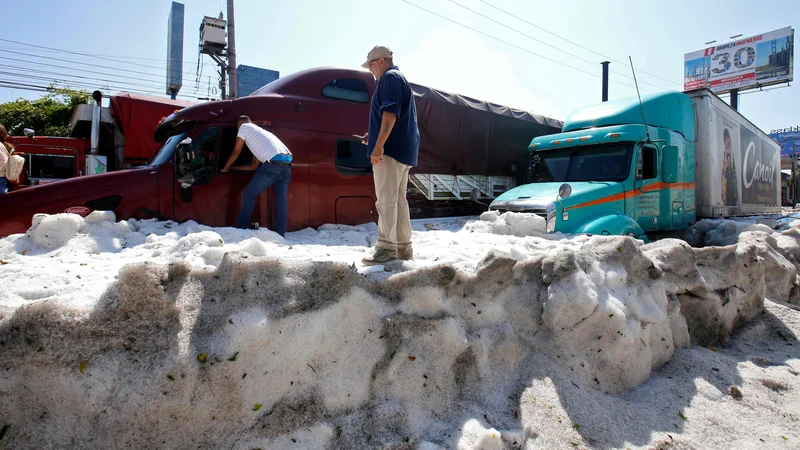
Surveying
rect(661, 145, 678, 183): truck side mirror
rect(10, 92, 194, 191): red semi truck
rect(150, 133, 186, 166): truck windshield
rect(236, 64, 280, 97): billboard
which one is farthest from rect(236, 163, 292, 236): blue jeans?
rect(236, 64, 280, 97): billboard

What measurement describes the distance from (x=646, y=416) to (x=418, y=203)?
644 cm

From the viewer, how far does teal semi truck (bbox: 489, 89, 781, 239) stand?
628 cm

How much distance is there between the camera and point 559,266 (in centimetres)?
312

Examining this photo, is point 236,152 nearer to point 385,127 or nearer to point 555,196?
point 385,127

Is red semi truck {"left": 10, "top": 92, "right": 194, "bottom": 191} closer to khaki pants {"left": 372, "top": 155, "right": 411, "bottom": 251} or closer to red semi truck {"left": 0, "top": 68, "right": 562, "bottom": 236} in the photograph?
red semi truck {"left": 0, "top": 68, "right": 562, "bottom": 236}

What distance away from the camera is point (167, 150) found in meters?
5.02

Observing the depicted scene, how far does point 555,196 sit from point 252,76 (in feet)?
88.3

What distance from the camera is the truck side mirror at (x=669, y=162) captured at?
714 cm

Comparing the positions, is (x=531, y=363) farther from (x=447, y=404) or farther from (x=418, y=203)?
(x=418, y=203)

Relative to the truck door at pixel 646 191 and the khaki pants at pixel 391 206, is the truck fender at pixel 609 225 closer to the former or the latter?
the truck door at pixel 646 191

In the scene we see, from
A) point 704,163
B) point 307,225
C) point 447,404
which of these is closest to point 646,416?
point 447,404

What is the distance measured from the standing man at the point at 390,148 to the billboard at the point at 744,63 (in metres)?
39.1

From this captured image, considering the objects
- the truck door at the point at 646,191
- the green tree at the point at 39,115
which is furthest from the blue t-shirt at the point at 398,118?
the green tree at the point at 39,115

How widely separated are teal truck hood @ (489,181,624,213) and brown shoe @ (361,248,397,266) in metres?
3.20
